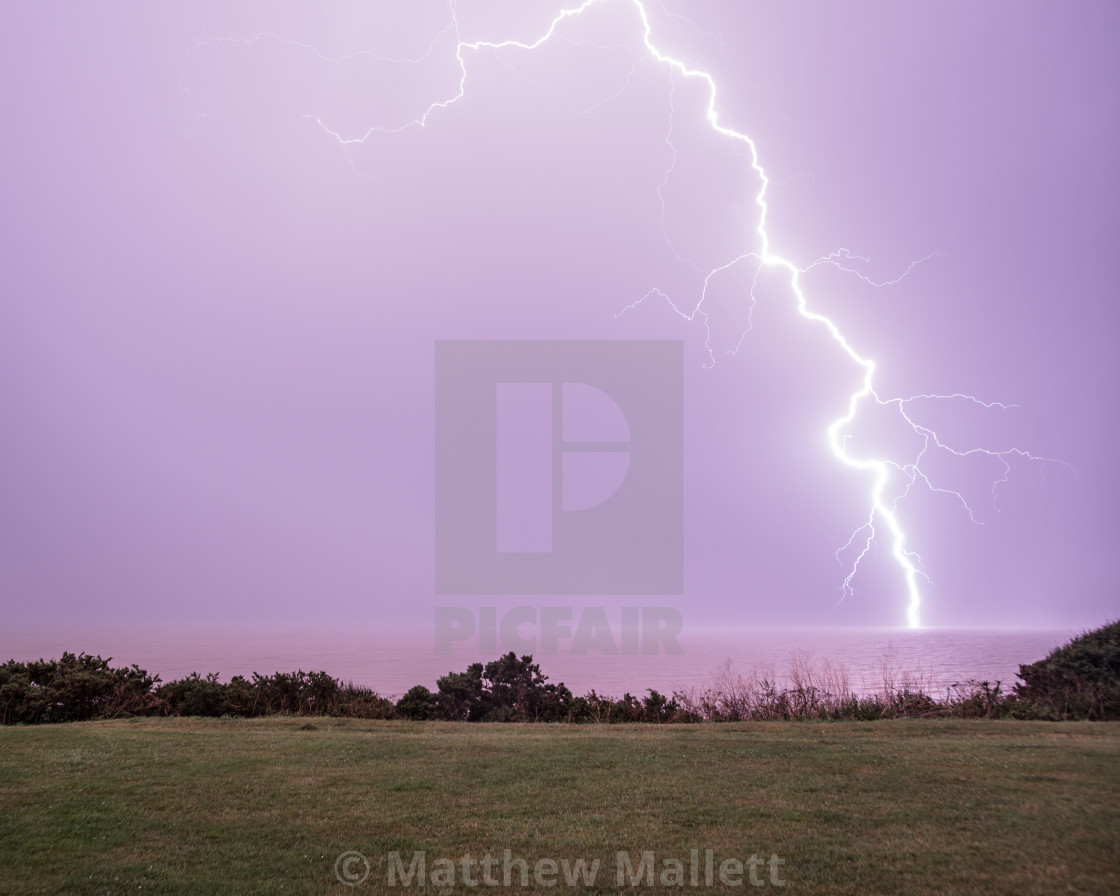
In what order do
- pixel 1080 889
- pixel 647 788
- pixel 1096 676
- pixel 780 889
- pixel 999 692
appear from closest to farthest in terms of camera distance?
pixel 1080 889
pixel 780 889
pixel 647 788
pixel 1096 676
pixel 999 692

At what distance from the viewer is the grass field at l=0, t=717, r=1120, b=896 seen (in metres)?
5.73

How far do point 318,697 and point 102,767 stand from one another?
289 inches

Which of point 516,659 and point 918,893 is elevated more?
point 516,659

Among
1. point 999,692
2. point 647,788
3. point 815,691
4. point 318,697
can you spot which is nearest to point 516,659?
point 318,697

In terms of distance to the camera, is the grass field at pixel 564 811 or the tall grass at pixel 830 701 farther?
the tall grass at pixel 830 701

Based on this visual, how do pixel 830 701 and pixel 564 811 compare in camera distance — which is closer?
pixel 564 811

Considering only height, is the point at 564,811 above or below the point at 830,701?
below

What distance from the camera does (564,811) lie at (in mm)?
7508

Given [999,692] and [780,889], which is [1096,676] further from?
[780,889]

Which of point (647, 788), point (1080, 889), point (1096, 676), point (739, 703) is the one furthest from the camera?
point (739, 703)

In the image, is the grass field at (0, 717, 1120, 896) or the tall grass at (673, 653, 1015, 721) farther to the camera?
the tall grass at (673, 653, 1015, 721)

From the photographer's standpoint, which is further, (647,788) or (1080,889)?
(647,788)

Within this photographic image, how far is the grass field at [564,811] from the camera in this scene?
573cm

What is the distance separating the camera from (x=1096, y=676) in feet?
44.3
